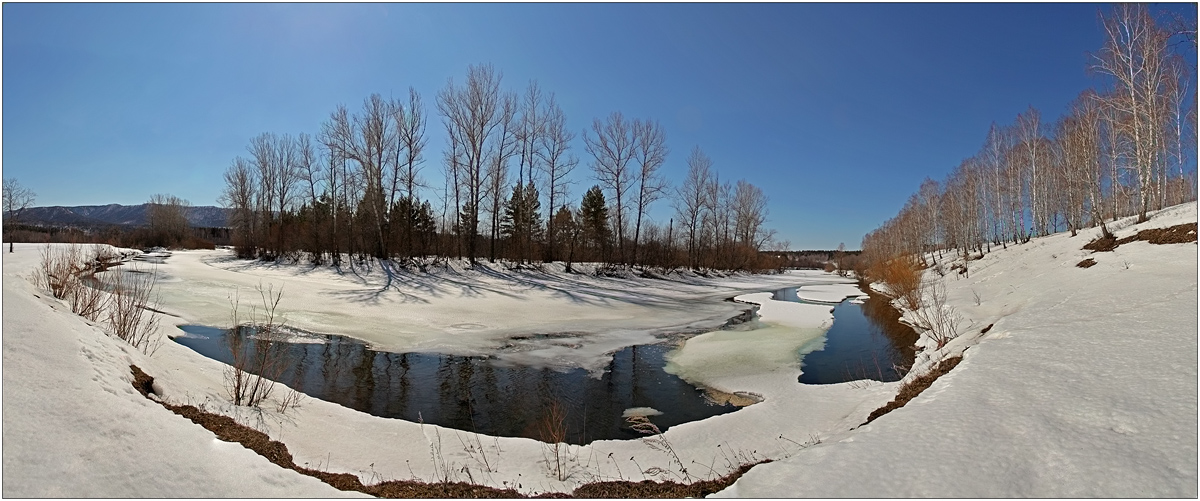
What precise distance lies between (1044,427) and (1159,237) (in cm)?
1644

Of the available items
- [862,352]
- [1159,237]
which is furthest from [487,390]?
[1159,237]

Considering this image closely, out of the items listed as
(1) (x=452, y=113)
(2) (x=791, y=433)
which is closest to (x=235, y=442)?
(2) (x=791, y=433)

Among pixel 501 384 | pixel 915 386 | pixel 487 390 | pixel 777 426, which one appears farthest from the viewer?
pixel 501 384

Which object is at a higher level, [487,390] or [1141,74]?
[1141,74]

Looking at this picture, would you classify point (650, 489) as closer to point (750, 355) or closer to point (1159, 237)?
point (750, 355)

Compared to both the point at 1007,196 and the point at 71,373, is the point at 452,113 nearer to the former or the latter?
the point at 71,373

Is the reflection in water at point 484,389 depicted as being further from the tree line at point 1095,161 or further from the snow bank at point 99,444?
the tree line at point 1095,161

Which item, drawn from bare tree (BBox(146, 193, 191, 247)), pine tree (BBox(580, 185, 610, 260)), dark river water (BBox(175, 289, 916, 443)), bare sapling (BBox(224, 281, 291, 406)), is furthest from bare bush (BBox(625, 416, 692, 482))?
bare tree (BBox(146, 193, 191, 247))

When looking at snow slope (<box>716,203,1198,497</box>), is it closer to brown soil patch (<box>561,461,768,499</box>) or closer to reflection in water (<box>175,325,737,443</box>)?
brown soil patch (<box>561,461,768,499</box>)

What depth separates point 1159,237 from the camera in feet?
45.0

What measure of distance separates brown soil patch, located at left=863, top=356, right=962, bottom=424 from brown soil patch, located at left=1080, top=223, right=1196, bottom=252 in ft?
39.1

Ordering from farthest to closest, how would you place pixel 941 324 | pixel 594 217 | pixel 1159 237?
pixel 594 217 < pixel 1159 237 < pixel 941 324

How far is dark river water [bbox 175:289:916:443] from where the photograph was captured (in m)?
6.54

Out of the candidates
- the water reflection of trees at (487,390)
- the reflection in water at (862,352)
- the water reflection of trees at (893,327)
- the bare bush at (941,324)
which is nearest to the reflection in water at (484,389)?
the water reflection of trees at (487,390)
